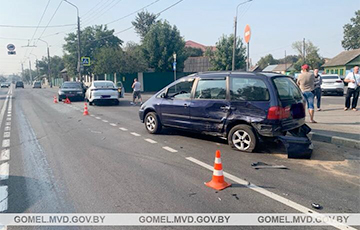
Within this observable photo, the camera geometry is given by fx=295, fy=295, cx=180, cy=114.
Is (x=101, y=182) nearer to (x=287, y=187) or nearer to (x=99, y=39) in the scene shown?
(x=287, y=187)

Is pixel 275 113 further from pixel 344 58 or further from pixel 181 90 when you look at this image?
pixel 344 58

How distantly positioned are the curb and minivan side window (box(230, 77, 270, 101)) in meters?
2.31

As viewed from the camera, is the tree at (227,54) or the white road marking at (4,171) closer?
the white road marking at (4,171)

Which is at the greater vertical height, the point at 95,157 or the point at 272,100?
the point at 272,100

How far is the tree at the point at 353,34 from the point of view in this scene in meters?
77.9

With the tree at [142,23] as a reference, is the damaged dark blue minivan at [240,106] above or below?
below

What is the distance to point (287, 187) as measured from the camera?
461 cm

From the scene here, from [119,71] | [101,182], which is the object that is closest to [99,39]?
[119,71]

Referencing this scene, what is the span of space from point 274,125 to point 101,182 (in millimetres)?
3667

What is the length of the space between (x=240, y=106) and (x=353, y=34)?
3435 inches

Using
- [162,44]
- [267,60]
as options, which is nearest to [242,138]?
[162,44]

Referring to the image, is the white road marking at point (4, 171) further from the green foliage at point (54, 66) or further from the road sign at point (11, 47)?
the green foliage at point (54, 66)

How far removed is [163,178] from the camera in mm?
5012

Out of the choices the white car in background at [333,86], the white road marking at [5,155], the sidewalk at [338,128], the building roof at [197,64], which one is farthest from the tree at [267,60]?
the white road marking at [5,155]
